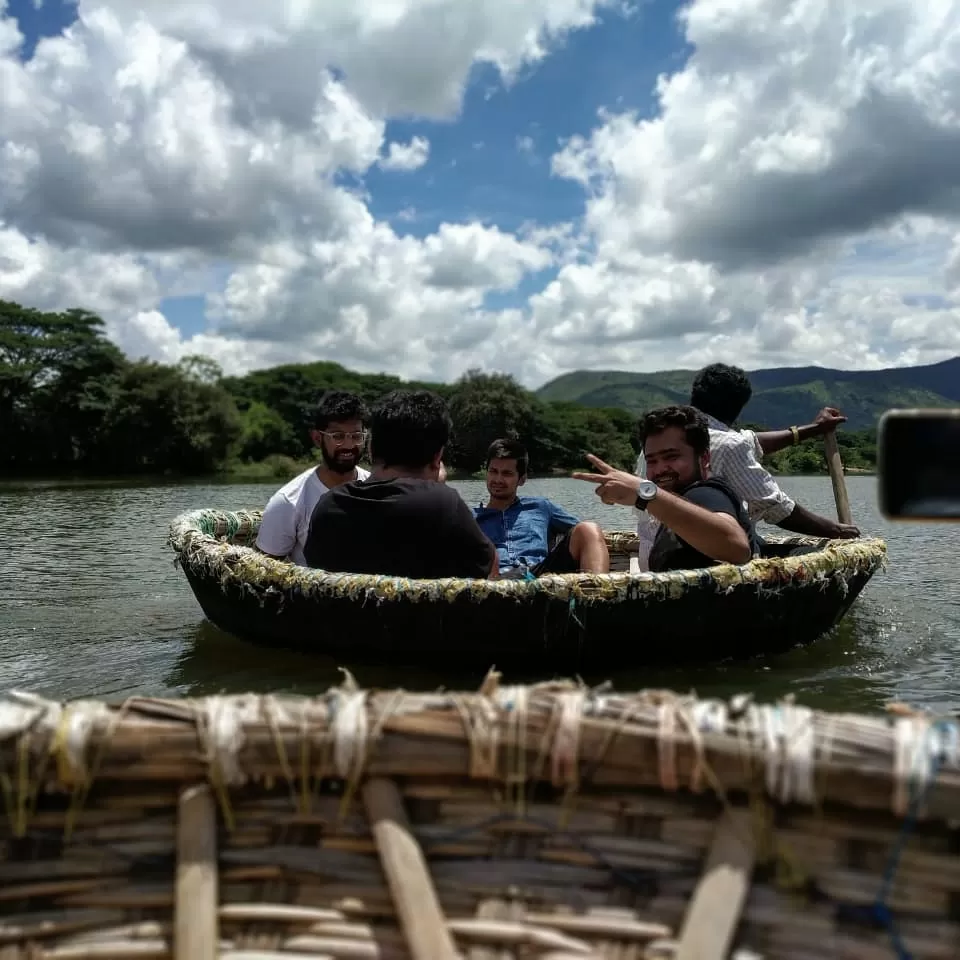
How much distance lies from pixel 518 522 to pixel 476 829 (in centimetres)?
474

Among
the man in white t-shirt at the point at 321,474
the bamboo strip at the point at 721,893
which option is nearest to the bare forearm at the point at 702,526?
the bamboo strip at the point at 721,893

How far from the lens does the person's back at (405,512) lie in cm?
422

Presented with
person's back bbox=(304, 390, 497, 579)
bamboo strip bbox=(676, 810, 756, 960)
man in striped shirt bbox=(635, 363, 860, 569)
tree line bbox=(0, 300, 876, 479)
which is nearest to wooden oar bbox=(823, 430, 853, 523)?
man in striped shirt bbox=(635, 363, 860, 569)

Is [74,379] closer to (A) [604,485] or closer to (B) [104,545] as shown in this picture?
(B) [104,545]

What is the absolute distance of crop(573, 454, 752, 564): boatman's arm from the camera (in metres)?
3.98

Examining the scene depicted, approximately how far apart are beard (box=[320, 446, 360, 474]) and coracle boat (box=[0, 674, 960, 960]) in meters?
4.04

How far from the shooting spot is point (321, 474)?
600 centimetres

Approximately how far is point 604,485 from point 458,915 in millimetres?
2554

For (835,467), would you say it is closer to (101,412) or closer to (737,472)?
(737,472)

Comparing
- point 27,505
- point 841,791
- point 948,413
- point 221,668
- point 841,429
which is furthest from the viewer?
point 27,505

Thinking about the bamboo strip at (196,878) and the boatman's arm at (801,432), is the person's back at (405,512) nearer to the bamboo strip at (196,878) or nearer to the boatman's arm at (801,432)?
the bamboo strip at (196,878)

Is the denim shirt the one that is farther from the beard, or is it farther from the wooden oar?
the wooden oar

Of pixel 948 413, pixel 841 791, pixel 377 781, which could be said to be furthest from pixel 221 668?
pixel 948 413

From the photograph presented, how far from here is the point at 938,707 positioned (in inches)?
191
